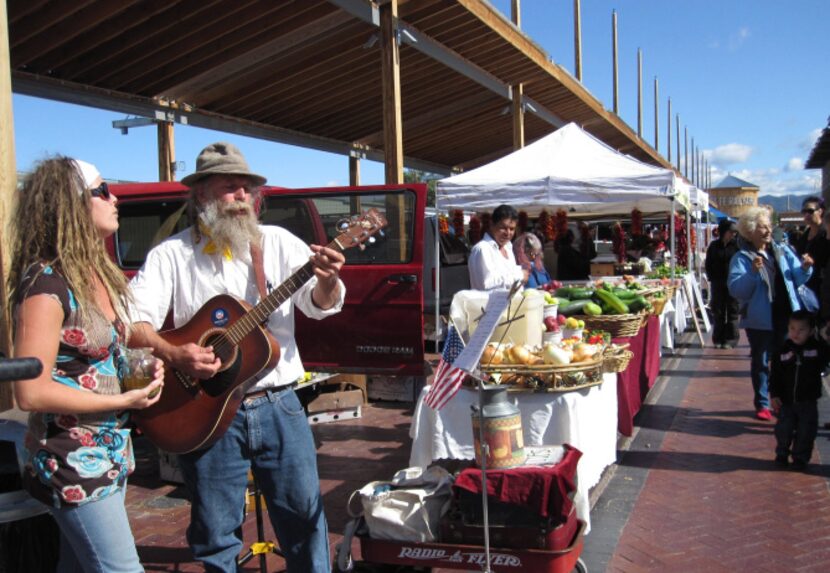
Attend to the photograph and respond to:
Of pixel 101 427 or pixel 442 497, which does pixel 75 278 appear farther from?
pixel 442 497

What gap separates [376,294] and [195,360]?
Answer: 330cm

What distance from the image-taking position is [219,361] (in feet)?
8.45

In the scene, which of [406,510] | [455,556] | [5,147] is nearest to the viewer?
[455,556]

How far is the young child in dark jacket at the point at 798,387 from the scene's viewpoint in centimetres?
506

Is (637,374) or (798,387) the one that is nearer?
(798,387)

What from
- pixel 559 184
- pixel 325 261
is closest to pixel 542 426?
pixel 325 261

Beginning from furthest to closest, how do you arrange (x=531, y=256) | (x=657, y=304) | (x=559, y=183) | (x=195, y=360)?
(x=531, y=256)
(x=559, y=183)
(x=657, y=304)
(x=195, y=360)

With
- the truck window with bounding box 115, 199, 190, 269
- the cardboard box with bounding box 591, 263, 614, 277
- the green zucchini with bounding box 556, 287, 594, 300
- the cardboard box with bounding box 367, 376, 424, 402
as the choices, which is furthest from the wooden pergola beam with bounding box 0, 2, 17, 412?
the cardboard box with bounding box 591, 263, 614, 277

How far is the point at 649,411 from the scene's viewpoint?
7.00m

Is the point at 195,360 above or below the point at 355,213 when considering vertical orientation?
below

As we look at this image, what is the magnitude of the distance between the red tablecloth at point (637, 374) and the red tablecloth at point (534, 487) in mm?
2116

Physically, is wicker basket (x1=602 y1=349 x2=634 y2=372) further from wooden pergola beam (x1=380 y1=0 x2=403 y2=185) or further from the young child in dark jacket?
wooden pergola beam (x1=380 y1=0 x2=403 y2=185)

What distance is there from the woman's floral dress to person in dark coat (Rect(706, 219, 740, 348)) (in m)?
10.0

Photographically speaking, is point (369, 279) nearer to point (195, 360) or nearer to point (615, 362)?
point (615, 362)
